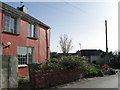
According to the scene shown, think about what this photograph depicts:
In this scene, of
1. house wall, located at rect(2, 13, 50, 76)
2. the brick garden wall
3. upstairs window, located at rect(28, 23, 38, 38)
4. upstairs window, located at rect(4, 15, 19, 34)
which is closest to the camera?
the brick garden wall

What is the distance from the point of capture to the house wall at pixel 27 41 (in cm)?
1322

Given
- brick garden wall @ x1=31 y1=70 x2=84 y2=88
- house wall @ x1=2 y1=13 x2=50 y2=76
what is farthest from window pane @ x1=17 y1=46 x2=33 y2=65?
brick garden wall @ x1=31 y1=70 x2=84 y2=88

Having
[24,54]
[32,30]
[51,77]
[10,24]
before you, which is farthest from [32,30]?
[51,77]

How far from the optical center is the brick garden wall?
9278 millimetres

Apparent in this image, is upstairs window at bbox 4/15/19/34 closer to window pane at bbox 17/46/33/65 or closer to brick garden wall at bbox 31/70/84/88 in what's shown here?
window pane at bbox 17/46/33/65

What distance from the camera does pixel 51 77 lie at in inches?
416

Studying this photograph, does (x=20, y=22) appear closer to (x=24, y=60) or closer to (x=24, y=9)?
(x=24, y=60)

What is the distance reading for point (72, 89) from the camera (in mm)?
9336

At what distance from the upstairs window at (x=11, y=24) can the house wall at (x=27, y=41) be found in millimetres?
423

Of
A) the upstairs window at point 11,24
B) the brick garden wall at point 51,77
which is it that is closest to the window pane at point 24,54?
the upstairs window at point 11,24

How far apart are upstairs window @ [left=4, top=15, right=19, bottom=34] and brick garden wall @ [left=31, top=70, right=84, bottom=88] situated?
18.3 ft

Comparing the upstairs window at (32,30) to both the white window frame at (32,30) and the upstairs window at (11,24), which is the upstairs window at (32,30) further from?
the upstairs window at (11,24)

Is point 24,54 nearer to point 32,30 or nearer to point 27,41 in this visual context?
point 27,41

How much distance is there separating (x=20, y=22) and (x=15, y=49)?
2.62m
